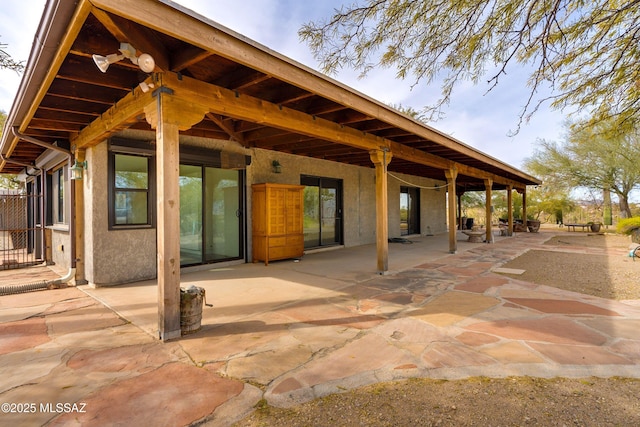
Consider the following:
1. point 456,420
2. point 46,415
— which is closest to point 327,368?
point 456,420

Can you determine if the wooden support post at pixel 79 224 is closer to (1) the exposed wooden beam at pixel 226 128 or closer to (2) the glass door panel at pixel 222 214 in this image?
(2) the glass door panel at pixel 222 214

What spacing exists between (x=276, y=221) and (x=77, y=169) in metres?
3.38

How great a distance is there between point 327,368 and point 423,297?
7.10 feet

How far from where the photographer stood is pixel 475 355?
2408 mm

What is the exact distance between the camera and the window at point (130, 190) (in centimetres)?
478

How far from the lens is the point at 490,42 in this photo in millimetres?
3344

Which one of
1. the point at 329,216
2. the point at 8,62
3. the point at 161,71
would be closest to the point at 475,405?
the point at 161,71

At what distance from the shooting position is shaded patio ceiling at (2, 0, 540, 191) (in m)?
2.00

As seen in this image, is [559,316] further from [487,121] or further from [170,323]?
[487,121]

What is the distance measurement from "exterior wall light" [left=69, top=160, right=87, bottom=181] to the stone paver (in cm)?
171

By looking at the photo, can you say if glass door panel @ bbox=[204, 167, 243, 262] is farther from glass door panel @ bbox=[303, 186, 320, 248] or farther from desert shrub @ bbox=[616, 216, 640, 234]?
desert shrub @ bbox=[616, 216, 640, 234]

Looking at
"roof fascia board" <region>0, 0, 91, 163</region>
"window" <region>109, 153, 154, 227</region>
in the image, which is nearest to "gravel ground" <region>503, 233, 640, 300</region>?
"roof fascia board" <region>0, 0, 91, 163</region>

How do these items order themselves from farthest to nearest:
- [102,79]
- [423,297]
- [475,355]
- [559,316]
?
[423,297]
[559,316]
[102,79]
[475,355]

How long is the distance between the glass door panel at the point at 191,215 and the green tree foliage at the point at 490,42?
3348 millimetres
